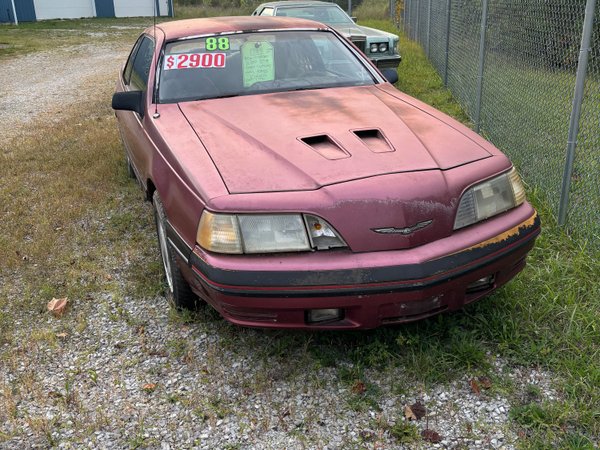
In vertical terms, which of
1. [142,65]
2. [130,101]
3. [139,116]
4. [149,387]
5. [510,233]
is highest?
[142,65]

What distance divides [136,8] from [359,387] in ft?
109

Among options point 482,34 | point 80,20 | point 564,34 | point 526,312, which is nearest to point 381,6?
point 80,20

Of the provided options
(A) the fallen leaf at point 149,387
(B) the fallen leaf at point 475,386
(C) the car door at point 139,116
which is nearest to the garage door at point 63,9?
(C) the car door at point 139,116

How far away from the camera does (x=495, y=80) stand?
6.10m

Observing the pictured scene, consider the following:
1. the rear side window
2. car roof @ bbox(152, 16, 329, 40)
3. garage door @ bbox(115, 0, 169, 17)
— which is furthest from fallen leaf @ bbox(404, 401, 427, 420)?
garage door @ bbox(115, 0, 169, 17)

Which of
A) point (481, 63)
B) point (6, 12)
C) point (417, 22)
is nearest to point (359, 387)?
point (481, 63)

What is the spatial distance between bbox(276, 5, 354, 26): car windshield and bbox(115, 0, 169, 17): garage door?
79.0 ft

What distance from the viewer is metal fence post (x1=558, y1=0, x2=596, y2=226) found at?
3596mm

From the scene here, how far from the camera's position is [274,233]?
2.48 m

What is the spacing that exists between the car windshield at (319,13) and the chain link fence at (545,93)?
2.91m

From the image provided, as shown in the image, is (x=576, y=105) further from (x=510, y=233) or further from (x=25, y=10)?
(x=25, y=10)

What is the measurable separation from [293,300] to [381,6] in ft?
82.4

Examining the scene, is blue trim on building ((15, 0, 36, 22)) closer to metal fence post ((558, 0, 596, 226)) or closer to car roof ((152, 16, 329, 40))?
car roof ((152, 16, 329, 40))

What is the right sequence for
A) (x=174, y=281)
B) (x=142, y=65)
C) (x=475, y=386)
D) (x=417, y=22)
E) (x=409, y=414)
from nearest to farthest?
(x=409, y=414)
(x=475, y=386)
(x=174, y=281)
(x=142, y=65)
(x=417, y=22)
